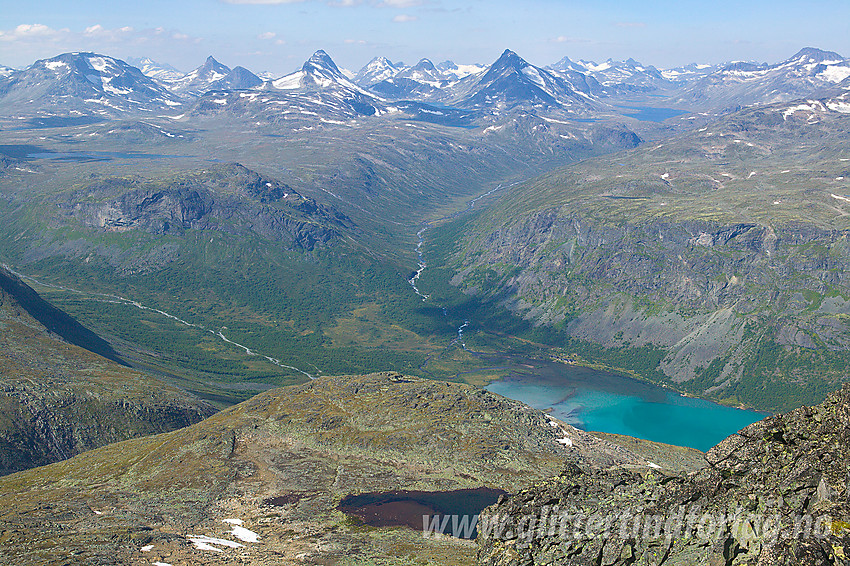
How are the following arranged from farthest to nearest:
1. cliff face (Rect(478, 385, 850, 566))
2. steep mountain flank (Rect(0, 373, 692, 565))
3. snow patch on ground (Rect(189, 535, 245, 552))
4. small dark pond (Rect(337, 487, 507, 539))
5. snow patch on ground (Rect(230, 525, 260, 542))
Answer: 1. small dark pond (Rect(337, 487, 507, 539))
2. snow patch on ground (Rect(230, 525, 260, 542))
3. steep mountain flank (Rect(0, 373, 692, 565))
4. snow patch on ground (Rect(189, 535, 245, 552))
5. cliff face (Rect(478, 385, 850, 566))

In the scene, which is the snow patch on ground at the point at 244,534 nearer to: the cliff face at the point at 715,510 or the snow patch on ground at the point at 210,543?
the snow patch on ground at the point at 210,543

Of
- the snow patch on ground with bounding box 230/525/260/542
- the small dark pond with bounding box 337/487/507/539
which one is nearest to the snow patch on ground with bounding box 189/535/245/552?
the snow patch on ground with bounding box 230/525/260/542

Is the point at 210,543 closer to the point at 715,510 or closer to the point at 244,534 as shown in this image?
the point at 244,534

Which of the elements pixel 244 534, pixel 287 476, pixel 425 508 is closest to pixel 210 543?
pixel 244 534

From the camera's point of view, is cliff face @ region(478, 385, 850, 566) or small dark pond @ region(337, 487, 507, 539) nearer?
cliff face @ region(478, 385, 850, 566)

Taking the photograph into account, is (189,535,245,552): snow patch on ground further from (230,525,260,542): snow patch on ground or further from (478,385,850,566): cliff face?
(478,385,850,566): cliff face
